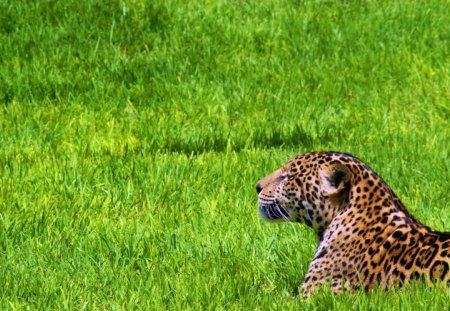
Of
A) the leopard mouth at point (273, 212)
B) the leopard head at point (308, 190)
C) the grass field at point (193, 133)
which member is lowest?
the grass field at point (193, 133)

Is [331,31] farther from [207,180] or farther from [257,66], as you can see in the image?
[207,180]

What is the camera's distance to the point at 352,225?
5477mm

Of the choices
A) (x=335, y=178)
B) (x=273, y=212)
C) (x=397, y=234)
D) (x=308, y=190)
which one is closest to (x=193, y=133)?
(x=273, y=212)

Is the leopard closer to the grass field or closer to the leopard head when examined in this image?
the leopard head

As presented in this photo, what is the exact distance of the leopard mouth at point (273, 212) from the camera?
5.88 metres

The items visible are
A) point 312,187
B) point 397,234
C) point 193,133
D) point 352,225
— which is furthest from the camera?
point 193,133

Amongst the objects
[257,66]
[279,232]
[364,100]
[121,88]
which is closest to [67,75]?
[121,88]

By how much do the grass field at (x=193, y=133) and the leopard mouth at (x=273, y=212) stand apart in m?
0.29

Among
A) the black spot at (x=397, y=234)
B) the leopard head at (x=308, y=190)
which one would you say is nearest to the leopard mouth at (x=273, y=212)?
the leopard head at (x=308, y=190)

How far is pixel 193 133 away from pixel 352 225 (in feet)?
12.1

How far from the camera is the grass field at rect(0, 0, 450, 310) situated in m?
5.92

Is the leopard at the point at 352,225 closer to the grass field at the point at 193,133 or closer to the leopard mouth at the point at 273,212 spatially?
the leopard mouth at the point at 273,212

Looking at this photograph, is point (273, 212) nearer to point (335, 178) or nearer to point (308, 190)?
point (308, 190)

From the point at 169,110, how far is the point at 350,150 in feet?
5.85
